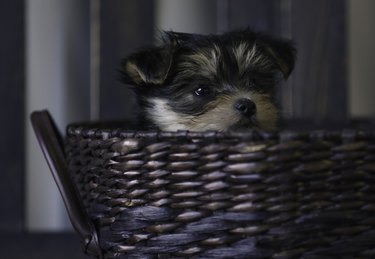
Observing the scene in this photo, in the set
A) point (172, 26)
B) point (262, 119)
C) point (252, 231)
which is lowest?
point (252, 231)

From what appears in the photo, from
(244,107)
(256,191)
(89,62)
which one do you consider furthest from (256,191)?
(89,62)

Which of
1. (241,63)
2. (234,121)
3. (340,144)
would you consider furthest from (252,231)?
(241,63)

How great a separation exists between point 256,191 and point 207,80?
72 cm

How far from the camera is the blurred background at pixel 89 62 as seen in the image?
2.42 m

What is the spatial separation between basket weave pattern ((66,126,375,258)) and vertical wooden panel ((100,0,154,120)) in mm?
1300

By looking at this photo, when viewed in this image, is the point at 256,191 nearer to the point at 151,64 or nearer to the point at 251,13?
the point at 151,64

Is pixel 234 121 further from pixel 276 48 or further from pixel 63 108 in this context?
pixel 63 108

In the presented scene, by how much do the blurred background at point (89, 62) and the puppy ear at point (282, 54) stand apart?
2.01ft

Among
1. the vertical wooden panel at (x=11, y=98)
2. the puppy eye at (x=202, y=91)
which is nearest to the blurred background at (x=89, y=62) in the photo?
the vertical wooden panel at (x=11, y=98)

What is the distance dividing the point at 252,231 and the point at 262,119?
642 millimetres

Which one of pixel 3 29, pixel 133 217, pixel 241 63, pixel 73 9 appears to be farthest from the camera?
pixel 73 9

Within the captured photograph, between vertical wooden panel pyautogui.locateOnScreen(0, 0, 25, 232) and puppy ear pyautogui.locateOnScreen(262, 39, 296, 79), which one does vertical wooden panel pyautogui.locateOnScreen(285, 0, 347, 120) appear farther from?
vertical wooden panel pyautogui.locateOnScreen(0, 0, 25, 232)

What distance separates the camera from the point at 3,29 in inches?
95.0

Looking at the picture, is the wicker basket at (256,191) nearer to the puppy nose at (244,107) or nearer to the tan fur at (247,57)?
the puppy nose at (244,107)
